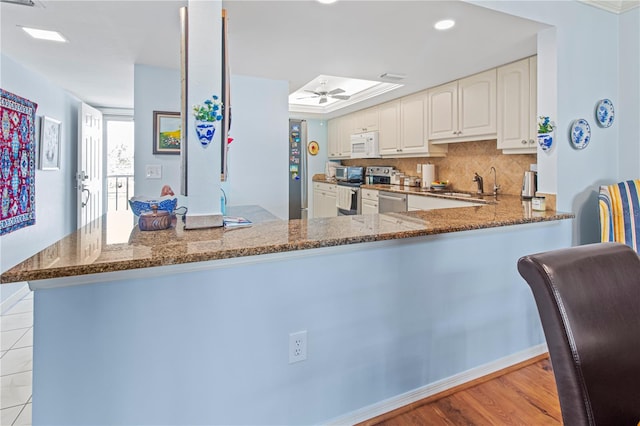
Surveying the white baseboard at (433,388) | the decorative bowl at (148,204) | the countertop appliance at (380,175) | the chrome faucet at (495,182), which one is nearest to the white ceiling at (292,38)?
the chrome faucet at (495,182)

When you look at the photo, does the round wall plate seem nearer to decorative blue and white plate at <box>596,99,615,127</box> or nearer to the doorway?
the doorway

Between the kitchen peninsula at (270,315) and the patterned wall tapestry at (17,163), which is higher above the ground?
the patterned wall tapestry at (17,163)

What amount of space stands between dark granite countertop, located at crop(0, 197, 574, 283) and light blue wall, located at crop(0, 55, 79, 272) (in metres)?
1.96

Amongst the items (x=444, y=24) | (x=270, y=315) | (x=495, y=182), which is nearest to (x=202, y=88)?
(x=270, y=315)

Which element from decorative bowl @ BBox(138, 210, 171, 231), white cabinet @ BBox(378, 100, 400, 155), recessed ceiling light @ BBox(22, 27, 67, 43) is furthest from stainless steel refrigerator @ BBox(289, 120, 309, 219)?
decorative bowl @ BBox(138, 210, 171, 231)

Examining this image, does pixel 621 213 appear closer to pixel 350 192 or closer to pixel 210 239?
pixel 210 239

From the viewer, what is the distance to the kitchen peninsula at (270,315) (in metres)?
1.15

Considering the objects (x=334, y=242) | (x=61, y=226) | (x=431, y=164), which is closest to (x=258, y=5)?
(x=334, y=242)

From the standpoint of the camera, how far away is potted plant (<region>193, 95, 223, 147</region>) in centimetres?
150

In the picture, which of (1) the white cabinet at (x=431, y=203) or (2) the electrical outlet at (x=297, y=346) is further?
(1) the white cabinet at (x=431, y=203)

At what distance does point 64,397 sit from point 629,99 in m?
3.63

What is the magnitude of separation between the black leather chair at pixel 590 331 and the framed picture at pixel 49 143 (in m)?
4.36

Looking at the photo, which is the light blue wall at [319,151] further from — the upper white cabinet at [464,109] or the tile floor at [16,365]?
the tile floor at [16,365]

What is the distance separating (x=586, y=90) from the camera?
249cm
